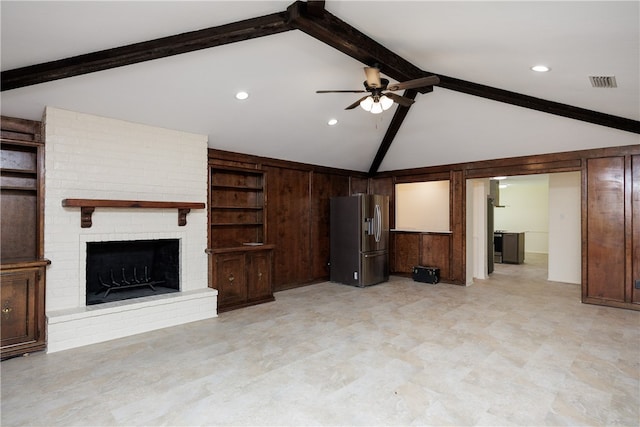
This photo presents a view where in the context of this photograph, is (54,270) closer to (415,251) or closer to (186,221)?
(186,221)

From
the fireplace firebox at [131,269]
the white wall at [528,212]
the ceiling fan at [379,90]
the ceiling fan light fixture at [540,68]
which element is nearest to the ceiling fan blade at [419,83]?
the ceiling fan at [379,90]

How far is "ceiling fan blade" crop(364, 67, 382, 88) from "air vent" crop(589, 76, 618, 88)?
223 cm

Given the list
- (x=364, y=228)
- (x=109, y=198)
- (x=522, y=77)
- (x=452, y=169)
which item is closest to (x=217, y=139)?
(x=109, y=198)

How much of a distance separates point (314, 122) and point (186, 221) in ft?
8.08

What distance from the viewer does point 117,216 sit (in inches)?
164

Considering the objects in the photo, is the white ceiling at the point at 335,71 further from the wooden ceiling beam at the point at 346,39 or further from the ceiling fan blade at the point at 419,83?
the ceiling fan blade at the point at 419,83

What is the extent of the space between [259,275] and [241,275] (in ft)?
1.08

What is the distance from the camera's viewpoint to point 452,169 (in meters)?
6.85

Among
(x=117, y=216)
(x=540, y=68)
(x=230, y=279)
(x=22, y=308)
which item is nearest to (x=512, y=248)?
(x=540, y=68)

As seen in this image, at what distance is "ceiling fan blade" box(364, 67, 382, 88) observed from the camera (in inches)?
138

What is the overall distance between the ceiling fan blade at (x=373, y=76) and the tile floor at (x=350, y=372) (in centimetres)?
285

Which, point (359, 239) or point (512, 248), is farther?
point (512, 248)

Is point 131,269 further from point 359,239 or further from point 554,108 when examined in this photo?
point 554,108

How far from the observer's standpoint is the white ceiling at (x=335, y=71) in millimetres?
2592
